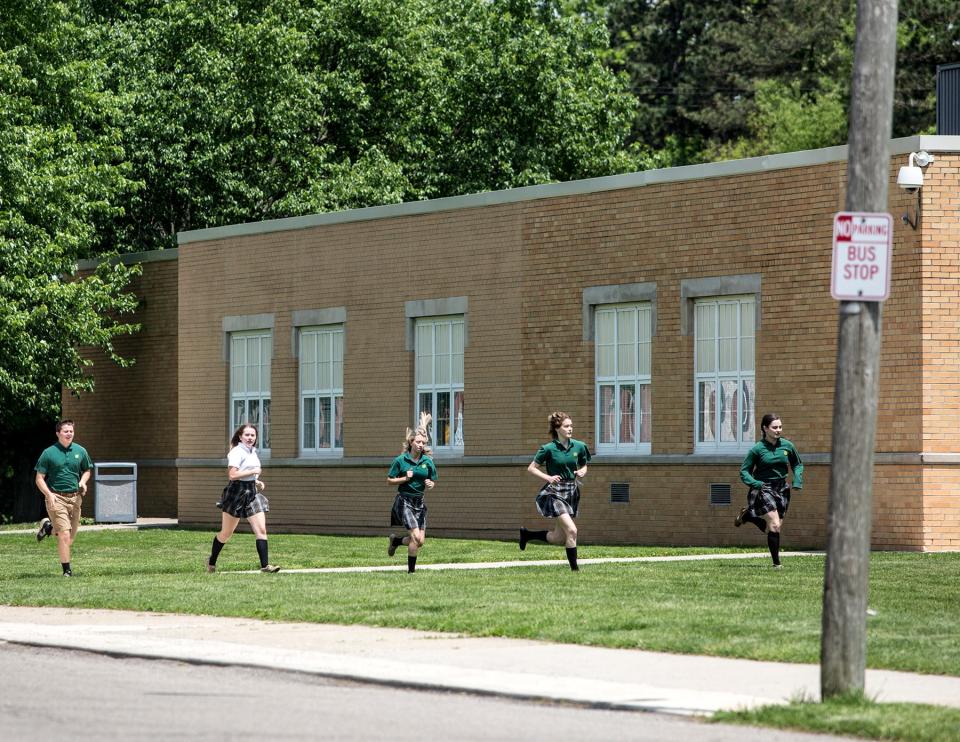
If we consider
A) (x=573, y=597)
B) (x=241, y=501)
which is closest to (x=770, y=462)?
(x=573, y=597)

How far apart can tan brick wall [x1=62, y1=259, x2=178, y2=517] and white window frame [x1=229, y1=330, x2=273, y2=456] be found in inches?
151

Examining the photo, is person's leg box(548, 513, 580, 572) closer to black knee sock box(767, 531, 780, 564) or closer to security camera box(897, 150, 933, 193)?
black knee sock box(767, 531, 780, 564)

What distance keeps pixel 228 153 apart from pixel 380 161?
448 cm

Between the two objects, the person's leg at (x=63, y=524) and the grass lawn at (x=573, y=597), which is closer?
the grass lawn at (x=573, y=597)

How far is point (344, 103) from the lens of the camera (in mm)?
46594

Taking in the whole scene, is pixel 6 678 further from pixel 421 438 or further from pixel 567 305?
pixel 567 305

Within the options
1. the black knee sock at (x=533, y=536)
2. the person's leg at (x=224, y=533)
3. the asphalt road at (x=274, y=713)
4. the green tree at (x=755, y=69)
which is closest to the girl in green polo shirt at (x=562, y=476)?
the black knee sock at (x=533, y=536)

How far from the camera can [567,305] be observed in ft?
90.0

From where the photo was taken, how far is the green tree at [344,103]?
1646 inches

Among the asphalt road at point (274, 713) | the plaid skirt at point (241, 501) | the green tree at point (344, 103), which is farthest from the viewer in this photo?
the green tree at point (344, 103)

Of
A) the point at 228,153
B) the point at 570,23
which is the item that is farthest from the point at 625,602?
the point at 570,23

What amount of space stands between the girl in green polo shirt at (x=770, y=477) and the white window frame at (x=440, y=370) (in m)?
9.45

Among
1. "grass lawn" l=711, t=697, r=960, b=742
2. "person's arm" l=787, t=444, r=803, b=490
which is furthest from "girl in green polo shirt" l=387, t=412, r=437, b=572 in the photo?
"grass lawn" l=711, t=697, r=960, b=742

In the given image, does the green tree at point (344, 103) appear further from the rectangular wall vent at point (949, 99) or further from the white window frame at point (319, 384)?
the rectangular wall vent at point (949, 99)
